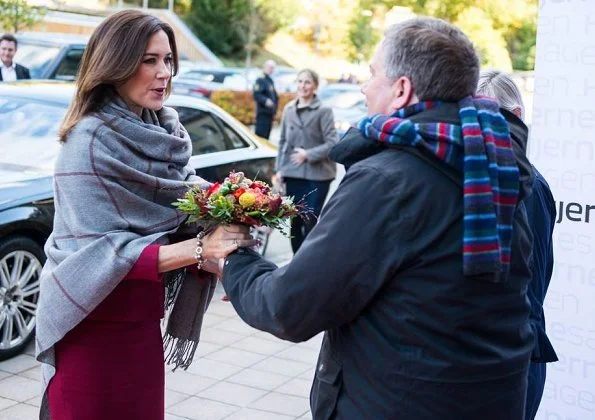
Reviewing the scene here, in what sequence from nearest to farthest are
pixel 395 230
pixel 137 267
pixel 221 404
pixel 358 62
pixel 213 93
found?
1. pixel 395 230
2. pixel 137 267
3. pixel 221 404
4. pixel 213 93
5. pixel 358 62

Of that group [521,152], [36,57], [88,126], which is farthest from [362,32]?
[521,152]

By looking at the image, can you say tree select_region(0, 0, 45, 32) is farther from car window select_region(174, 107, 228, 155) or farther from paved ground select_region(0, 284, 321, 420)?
paved ground select_region(0, 284, 321, 420)

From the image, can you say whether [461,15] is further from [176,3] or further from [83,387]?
[83,387]

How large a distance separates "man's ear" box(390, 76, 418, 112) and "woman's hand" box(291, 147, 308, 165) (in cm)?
665

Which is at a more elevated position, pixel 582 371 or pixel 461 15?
pixel 461 15

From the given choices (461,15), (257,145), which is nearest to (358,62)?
(461,15)

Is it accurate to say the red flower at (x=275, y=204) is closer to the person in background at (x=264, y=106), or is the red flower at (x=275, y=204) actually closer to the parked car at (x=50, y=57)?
the parked car at (x=50, y=57)

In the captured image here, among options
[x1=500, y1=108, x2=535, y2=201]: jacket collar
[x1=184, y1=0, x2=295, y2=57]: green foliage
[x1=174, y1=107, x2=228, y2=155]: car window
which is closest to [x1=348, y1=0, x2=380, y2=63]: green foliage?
[x1=184, y1=0, x2=295, y2=57]: green foliage

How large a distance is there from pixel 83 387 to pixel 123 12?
1.28 meters

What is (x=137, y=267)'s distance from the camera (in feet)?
9.80

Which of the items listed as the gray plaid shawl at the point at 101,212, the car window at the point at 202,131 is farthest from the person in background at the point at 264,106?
the gray plaid shawl at the point at 101,212

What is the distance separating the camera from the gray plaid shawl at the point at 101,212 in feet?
9.70

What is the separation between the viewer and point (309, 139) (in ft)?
30.2

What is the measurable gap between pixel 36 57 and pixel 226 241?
37.2 feet
